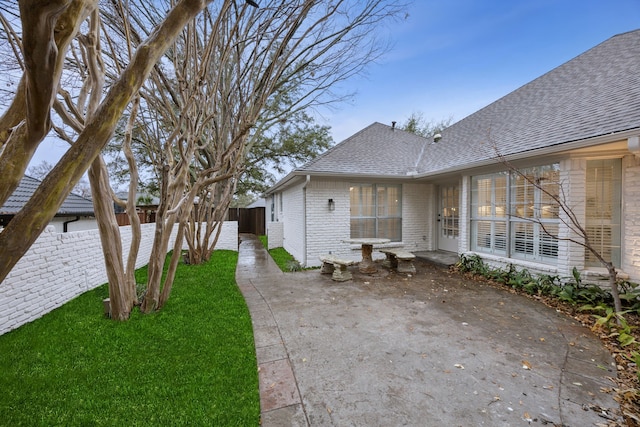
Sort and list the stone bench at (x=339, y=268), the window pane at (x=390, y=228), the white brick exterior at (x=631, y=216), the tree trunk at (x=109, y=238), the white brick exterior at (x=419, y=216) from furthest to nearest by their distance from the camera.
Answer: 1. the white brick exterior at (x=419, y=216)
2. the window pane at (x=390, y=228)
3. the stone bench at (x=339, y=268)
4. the white brick exterior at (x=631, y=216)
5. the tree trunk at (x=109, y=238)

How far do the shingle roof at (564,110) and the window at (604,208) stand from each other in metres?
0.88

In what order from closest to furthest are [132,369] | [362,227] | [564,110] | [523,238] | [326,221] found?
[132,369], [564,110], [523,238], [326,221], [362,227]

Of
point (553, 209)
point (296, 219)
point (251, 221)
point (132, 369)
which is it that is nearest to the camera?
point (132, 369)

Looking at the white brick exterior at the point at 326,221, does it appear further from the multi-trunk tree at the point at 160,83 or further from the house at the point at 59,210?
the house at the point at 59,210

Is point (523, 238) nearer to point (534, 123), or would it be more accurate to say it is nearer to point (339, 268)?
point (534, 123)

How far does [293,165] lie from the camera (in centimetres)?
1752

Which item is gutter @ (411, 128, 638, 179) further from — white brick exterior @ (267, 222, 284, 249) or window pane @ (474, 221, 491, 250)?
white brick exterior @ (267, 222, 284, 249)

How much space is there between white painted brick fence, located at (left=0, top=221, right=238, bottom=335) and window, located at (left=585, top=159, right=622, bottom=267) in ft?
29.5

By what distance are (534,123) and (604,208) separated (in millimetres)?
2322

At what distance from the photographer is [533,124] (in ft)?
20.0

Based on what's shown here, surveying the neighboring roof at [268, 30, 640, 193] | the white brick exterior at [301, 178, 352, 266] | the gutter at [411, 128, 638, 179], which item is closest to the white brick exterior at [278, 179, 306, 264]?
the white brick exterior at [301, 178, 352, 266]

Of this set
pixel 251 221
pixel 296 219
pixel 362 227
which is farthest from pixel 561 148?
pixel 251 221

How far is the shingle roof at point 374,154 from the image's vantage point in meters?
7.53

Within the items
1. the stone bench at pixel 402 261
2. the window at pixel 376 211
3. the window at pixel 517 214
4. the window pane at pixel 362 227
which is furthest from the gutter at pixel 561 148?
the window pane at pixel 362 227
